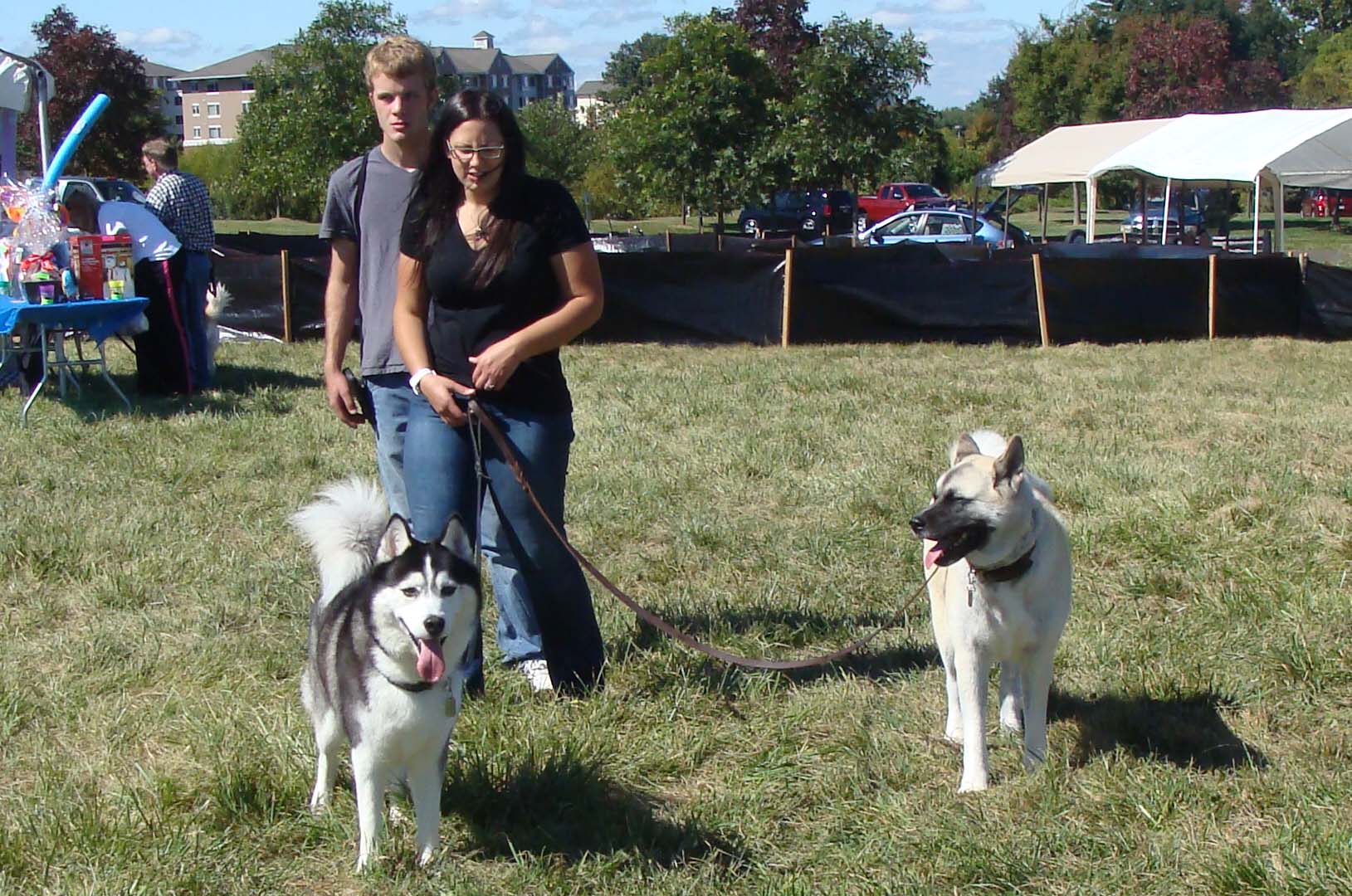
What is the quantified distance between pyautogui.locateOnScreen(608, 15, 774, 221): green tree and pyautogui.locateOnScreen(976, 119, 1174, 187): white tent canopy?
5434 millimetres

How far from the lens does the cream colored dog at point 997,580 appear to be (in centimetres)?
345

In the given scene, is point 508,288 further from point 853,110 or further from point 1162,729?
point 853,110

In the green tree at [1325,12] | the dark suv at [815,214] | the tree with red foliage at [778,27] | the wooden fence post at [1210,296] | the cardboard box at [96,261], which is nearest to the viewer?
the cardboard box at [96,261]

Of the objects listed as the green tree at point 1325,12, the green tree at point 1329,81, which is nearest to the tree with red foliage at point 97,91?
the green tree at point 1329,81

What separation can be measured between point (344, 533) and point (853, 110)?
27.4m

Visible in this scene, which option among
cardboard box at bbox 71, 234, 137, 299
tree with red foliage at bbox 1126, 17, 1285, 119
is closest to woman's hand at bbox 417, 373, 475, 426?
cardboard box at bbox 71, 234, 137, 299

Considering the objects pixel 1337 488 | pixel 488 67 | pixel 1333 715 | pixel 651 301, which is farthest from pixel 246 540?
pixel 488 67

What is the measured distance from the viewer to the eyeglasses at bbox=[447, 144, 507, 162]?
11.5ft

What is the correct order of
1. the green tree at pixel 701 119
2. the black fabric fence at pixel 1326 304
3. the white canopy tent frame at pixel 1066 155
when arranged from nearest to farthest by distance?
the black fabric fence at pixel 1326 304
the white canopy tent frame at pixel 1066 155
the green tree at pixel 701 119

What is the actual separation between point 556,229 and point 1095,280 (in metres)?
11.4

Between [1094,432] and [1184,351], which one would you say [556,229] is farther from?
[1184,351]

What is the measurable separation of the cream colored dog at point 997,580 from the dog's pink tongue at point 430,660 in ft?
4.36

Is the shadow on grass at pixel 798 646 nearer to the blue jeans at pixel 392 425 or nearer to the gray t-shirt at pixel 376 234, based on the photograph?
the blue jeans at pixel 392 425

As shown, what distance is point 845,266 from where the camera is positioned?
13.8 meters
